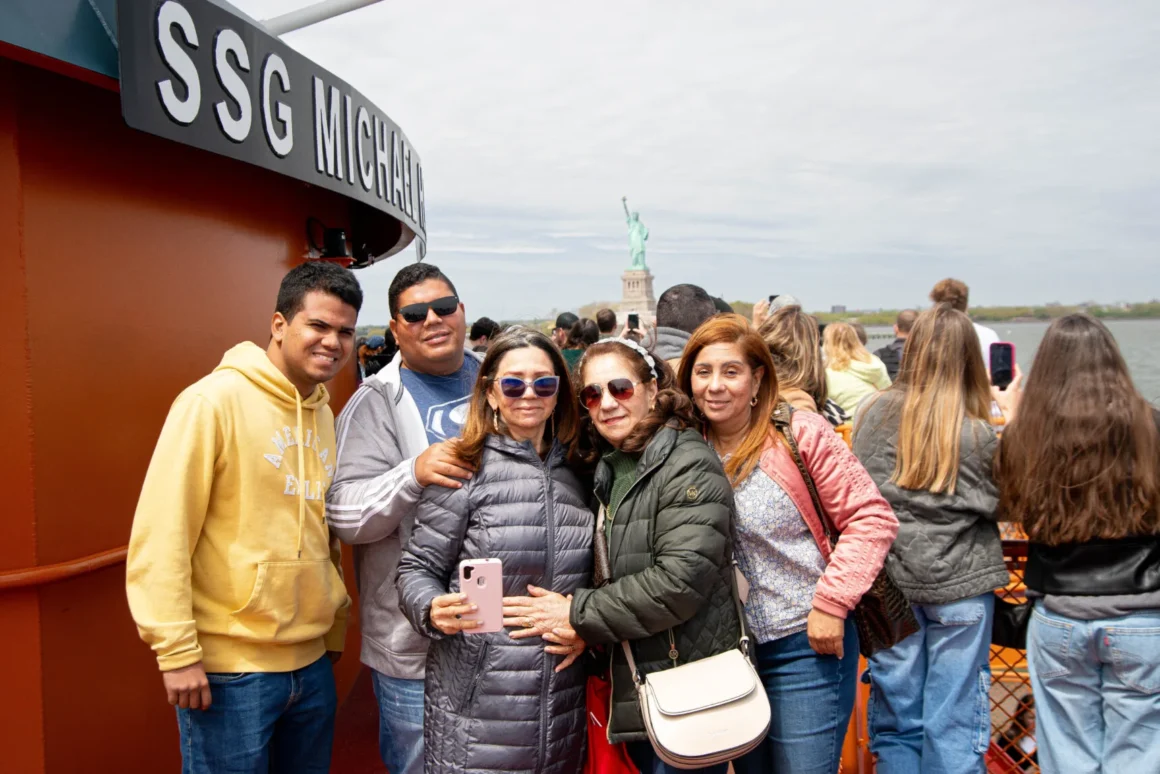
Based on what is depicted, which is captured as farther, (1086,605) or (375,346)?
(375,346)

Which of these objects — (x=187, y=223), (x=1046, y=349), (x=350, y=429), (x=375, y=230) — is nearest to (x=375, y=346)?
(x=375, y=230)

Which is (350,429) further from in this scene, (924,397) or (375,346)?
(375,346)

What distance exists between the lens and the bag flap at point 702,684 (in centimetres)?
203

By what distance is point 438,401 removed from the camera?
8.76ft

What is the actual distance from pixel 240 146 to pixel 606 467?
181cm

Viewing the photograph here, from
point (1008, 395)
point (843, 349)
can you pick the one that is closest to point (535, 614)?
point (1008, 395)

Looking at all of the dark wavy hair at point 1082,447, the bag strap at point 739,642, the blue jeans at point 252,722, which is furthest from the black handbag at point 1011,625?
the blue jeans at point 252,722

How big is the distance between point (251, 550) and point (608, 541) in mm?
1056

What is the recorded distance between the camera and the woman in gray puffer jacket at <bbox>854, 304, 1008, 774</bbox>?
2840mm

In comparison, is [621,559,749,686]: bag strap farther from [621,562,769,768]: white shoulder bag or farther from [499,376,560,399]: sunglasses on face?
[499,376,560,399]: sunglasses on face

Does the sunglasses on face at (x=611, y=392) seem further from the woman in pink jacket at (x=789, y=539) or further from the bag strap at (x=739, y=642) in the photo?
the bag strap at (x=739, y=642)

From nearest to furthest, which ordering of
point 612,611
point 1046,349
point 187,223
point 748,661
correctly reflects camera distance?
point 612,611, point 748,661, point 1046,349, point 187,223

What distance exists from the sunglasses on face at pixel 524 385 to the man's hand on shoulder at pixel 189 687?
3.72ft

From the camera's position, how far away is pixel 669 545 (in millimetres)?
2039
